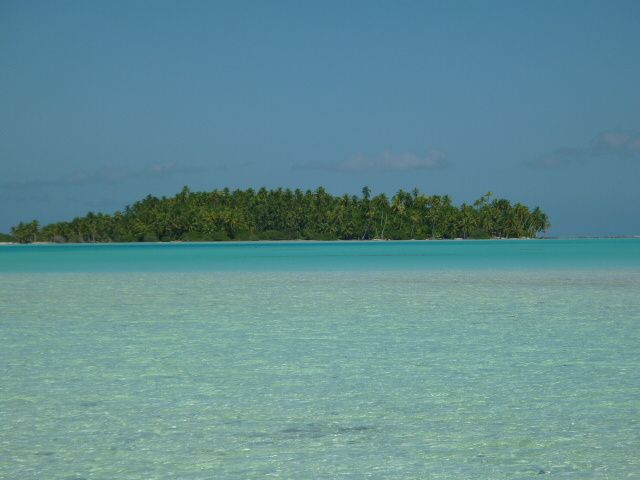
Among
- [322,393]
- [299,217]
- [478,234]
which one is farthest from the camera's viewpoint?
[478,234]

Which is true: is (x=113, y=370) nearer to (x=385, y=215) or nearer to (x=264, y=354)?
(x=264, y=354)

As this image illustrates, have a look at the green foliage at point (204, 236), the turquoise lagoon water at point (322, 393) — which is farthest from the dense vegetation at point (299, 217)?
the turquoise lagoon water at point (322, 393)

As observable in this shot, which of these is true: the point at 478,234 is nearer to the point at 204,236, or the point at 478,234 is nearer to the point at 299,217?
the point at 299,217

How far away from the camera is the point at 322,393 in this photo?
28.6 ft

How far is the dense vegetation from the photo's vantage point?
16138cm

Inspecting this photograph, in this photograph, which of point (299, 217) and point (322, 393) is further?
point (299, 217)

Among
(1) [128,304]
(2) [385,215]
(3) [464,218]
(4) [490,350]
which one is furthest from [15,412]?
(3) [464,218]

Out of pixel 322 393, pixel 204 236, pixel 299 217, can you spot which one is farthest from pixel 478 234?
pixel 322 393

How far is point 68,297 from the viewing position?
23.0 meters

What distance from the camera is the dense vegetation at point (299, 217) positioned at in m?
161

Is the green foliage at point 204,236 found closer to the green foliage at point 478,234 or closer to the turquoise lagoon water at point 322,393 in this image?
the green foliage at point 478,234

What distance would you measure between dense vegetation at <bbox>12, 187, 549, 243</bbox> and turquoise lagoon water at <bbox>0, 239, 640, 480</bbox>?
144088 millimetres

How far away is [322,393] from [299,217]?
152 metres

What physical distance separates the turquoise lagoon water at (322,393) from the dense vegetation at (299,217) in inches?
5673
